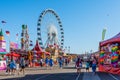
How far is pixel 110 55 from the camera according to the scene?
31.1m

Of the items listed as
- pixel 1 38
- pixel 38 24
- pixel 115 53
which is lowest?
pixel 115 53

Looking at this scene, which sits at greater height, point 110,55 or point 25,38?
point 25,38

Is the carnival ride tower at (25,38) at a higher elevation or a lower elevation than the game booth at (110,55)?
higher

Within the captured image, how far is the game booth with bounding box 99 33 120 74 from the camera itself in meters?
29.0

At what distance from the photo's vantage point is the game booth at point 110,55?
2900 centimetres

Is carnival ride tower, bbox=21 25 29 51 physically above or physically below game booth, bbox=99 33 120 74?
above

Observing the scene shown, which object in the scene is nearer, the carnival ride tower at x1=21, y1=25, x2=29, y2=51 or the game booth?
the game booth

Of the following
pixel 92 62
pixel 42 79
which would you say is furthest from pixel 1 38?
pixel 42 79

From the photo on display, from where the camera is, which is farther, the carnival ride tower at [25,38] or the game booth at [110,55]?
the carnival ride tower at [25,38]

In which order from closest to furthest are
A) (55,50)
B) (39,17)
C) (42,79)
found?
(42,79), (39,17), (55,50)

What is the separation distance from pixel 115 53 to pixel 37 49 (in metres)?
30.7

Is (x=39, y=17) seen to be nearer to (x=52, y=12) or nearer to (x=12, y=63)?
(x=52, y=12)

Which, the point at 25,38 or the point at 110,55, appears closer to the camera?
the point at 110,55

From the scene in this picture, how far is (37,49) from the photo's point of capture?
193 feet
